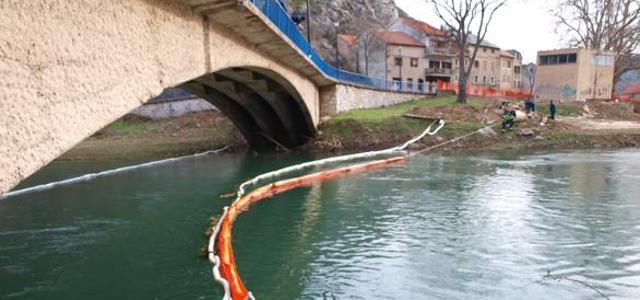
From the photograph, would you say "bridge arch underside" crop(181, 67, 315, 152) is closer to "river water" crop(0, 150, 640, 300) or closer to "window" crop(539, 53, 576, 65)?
"river water" crop(0, 150, 640, 300)

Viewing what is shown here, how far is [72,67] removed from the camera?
557 cm

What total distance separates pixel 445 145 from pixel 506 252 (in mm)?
18128

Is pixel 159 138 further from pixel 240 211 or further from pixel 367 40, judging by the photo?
pixel 367 40

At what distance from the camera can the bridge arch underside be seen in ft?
66.5

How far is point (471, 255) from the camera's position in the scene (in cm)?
901

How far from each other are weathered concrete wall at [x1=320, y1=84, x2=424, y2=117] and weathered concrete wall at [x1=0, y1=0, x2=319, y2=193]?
22971 mm

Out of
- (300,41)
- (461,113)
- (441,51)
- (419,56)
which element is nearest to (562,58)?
(461,113)

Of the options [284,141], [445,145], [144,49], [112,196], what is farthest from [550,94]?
[144,49]

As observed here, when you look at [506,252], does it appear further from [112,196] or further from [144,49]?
[112,196]

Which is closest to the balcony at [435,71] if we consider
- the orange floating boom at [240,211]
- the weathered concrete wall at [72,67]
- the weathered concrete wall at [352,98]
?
the weathered concrete wall at [352,98]

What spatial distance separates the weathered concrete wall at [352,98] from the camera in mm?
31609

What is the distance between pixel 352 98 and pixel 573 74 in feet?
66.4

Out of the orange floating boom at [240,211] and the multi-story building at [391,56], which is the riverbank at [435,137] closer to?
the orange floating boom at [240,211]

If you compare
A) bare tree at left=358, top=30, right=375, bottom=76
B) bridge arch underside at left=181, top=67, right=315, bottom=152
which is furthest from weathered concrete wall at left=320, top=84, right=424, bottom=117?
bare tree at left=358, top=30, right=375, bottom=76
